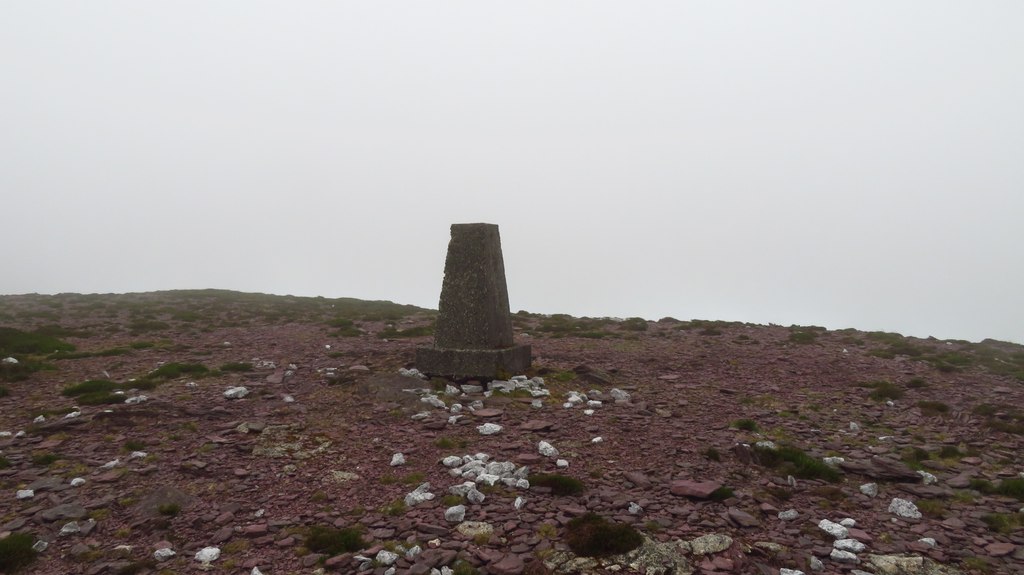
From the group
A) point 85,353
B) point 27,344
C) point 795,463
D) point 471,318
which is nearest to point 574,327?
point 471,318

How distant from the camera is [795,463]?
10.3 meters

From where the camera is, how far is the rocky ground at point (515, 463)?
25.2 feet

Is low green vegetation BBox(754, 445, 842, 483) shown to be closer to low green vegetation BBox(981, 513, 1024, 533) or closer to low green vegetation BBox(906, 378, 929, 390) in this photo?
low green vegetation BBox(981, 513, 1024, 533)

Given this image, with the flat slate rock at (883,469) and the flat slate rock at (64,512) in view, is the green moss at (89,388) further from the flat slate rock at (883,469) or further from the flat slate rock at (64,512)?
the flat slate rock at (883,469)

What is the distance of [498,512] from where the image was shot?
8.61 metres

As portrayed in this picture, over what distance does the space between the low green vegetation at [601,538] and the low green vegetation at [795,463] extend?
3702mm

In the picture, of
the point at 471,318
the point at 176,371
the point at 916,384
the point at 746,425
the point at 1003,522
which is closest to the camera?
the point at 1003,522

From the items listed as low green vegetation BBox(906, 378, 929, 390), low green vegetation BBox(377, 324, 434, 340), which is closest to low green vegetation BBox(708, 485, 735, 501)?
low green vegetation BBox(906, 378, 929, 390)

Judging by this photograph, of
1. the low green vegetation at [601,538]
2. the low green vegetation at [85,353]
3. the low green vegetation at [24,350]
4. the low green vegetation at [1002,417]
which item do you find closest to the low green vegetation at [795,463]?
the low green vegetation at [601,538]

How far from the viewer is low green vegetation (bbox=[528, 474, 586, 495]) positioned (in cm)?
911

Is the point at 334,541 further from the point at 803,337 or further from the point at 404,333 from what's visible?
the point at 803,337

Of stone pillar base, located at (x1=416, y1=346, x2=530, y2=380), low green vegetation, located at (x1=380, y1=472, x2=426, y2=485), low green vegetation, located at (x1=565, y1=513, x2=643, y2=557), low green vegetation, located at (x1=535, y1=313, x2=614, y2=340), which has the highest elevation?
low green vegetation, located at (x1=535, y1=313, x2=614, y2=340)

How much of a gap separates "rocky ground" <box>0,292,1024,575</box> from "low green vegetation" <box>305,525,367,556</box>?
0.08 metres

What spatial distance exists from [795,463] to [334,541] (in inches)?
290
